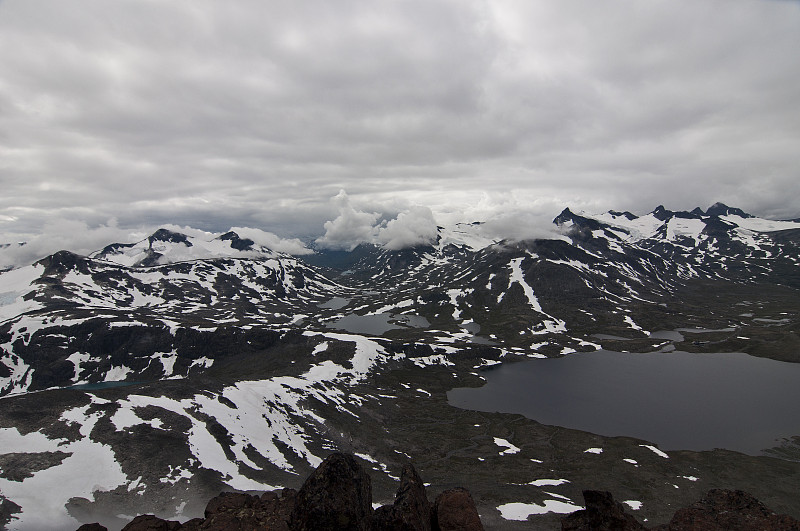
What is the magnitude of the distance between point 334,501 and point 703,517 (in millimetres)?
20427

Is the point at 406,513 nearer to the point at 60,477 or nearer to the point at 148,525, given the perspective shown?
the point at 148,525

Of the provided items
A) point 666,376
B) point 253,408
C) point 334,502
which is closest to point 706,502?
point 334,502

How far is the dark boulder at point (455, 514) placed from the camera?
2259 centimetres

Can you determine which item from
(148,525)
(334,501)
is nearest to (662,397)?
(334,501)

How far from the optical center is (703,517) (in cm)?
2141

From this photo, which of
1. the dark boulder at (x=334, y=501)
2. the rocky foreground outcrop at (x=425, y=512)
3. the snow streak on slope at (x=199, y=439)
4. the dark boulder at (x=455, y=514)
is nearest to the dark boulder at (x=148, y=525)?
the rocky foreground outcrop at (x=425, y=512)

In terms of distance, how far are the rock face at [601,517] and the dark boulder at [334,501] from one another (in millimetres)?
10342

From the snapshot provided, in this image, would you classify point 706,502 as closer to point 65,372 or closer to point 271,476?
point 271,476

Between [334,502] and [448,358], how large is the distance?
606 ft

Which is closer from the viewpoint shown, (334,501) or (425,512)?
(334,501)

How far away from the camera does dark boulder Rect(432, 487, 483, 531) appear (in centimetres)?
2259

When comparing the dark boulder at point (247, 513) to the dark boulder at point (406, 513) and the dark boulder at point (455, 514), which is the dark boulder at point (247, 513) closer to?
the dark boulder at point (406, 513)

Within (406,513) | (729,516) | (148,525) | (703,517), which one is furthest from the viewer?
(148,525)

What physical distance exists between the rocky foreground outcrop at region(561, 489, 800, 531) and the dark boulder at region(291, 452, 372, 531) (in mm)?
10342
